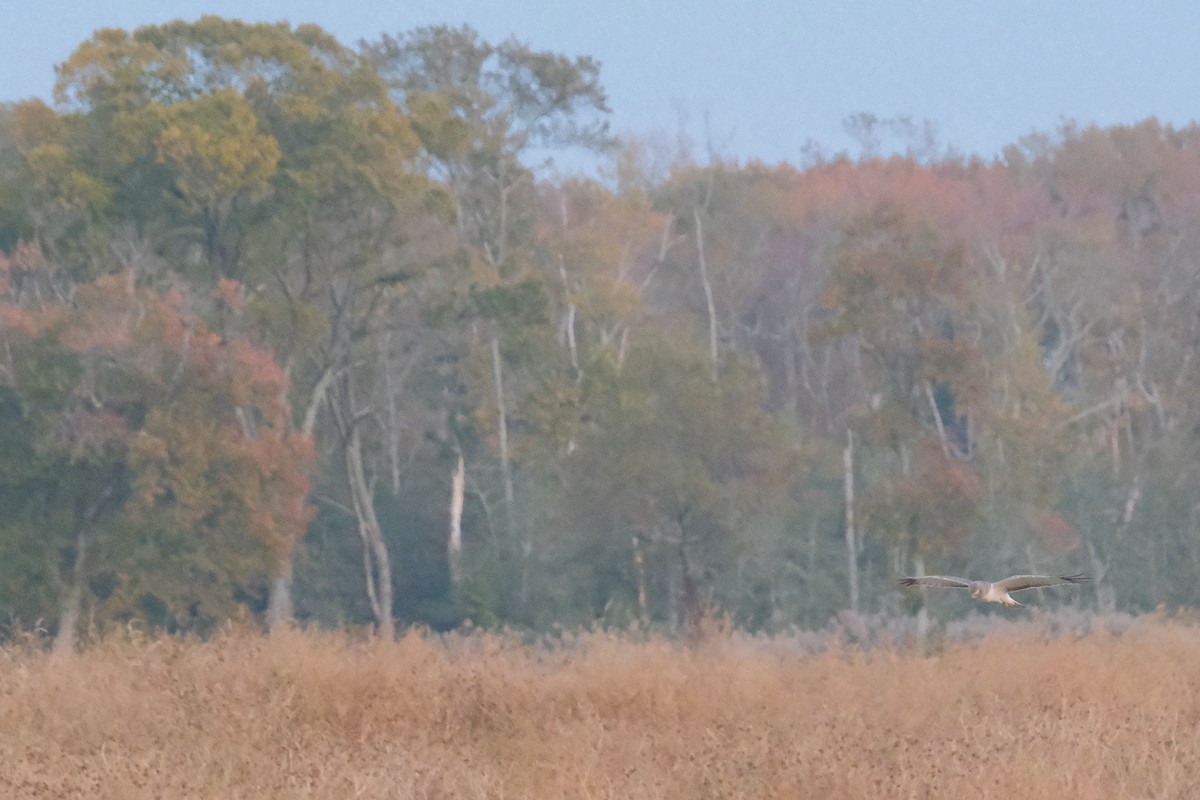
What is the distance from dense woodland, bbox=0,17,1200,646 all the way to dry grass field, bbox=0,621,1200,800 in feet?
42.1

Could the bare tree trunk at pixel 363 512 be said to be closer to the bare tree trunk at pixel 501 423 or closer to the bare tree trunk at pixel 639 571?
the bare tree trunk at pixel 501 423

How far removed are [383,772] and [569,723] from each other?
2.21 meters

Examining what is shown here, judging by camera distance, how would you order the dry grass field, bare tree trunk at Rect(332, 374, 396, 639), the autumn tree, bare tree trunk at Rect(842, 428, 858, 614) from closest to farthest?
the dry grass field, the autumn tree, bare tree trunk at Rect(842, 428, 858, 614), bare tree trunk at Rect(332, 374, 396, 639)

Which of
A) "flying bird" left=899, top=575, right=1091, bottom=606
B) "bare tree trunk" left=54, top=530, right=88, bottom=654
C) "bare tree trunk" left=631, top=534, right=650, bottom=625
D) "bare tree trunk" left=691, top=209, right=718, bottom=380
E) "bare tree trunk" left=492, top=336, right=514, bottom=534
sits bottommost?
"bare tree trunk" left=631, top=534, right=650, bottom=625

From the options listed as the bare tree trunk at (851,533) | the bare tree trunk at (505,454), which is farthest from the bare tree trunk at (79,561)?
the bare tree trunk at (851,533)

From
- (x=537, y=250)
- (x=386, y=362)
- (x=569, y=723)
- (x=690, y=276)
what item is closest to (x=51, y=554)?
(x=386, y=362)

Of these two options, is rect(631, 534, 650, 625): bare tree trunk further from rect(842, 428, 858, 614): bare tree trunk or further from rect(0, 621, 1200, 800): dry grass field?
rect(0, 621, 1200, 800): dry grass field

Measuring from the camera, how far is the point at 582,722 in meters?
10.9

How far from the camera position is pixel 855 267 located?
2981cm

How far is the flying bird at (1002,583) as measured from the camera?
7.54 metres

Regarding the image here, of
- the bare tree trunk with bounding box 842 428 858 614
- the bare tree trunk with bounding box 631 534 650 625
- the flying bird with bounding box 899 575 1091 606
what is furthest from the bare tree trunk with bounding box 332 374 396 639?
the flying bird with bounding box 899 575 1091 606

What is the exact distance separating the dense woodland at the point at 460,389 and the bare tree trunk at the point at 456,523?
7 cm

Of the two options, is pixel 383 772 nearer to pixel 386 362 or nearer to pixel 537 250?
pixel 386 362

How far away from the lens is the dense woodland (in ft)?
96.6
